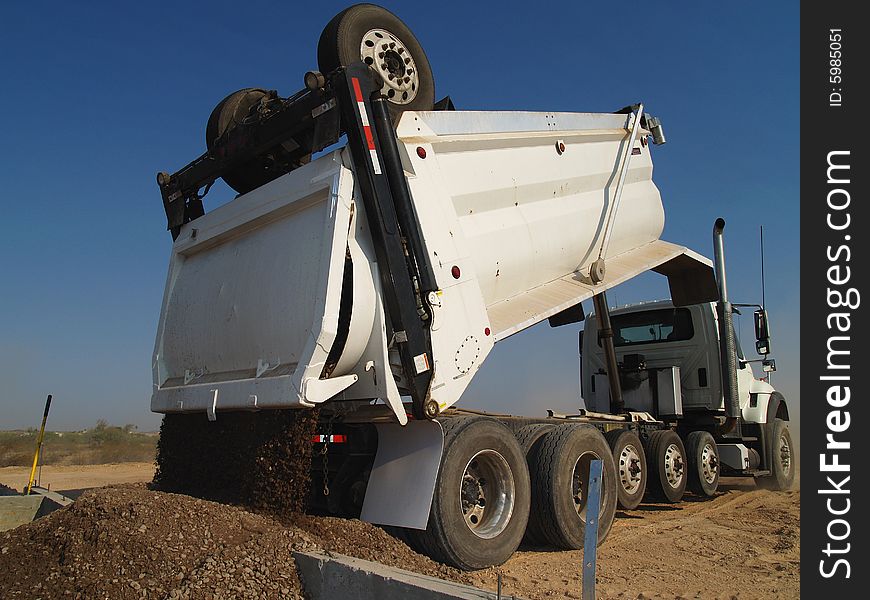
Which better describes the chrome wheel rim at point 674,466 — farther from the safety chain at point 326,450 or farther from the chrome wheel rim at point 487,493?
the safety chain at point 326,450

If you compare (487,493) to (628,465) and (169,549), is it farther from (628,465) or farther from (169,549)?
(628,465)

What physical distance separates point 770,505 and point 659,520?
7.13ft

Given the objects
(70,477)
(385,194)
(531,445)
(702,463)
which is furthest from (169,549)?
(70,477)

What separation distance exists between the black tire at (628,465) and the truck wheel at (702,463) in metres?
1.67

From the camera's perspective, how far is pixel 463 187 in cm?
541

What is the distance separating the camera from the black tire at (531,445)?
557 centimetres

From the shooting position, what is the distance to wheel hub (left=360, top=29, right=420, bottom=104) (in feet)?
16.7

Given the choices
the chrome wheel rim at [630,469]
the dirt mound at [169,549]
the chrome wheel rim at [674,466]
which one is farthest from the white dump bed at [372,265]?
the chrome wheel rim at [674,466]

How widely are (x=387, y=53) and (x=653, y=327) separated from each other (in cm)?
615

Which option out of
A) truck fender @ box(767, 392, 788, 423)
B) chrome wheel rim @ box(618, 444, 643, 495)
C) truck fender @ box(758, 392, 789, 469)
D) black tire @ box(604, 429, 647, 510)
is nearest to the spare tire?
black tire @ box(604, 429, 647, 510)

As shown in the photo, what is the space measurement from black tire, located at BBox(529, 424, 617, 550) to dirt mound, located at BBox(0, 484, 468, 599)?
126 cm

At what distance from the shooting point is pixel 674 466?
27.0 feet

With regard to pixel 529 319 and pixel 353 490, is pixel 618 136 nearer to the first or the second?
pixel 529 319

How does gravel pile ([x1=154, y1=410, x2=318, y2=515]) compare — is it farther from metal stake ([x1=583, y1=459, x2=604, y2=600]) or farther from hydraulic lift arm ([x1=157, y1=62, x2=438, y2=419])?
metal stake ([x1=583, y1=459, x2=604, y2=600])
